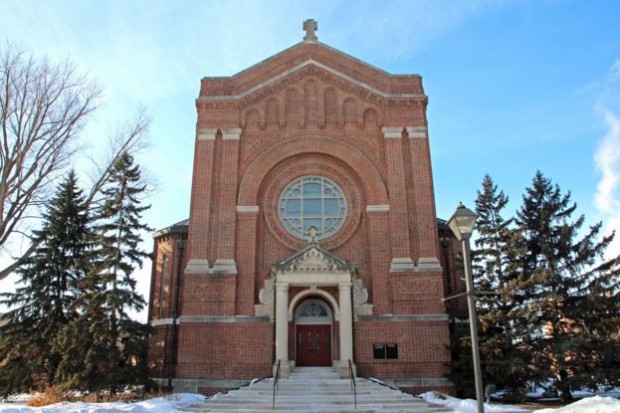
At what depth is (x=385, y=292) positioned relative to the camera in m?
19.4

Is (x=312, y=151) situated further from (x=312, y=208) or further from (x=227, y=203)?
(x=227, y=203)

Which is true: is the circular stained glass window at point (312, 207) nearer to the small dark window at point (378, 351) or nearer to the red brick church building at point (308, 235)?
the red brick church building at point (308, 235)

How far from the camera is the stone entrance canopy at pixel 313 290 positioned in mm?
18188

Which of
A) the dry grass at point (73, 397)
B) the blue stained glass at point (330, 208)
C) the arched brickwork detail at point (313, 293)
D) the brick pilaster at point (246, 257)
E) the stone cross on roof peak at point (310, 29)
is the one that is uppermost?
the stone cross on roof peak at point (310, 29)

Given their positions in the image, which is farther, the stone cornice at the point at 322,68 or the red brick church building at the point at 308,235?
the stone cornice at the point at 322,68

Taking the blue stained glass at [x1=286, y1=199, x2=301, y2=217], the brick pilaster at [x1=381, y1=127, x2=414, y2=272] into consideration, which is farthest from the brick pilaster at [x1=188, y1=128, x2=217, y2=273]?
the brick pilaster at [x1=381, y1=127, x2=414, y2=272]

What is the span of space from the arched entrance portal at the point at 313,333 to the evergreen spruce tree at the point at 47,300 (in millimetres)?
8590

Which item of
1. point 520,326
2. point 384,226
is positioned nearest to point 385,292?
point 384,226

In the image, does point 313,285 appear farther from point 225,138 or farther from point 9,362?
point 9,362

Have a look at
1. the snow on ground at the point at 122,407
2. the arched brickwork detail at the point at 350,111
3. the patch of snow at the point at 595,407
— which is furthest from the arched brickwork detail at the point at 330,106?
the patch of snow at the point at 595,407

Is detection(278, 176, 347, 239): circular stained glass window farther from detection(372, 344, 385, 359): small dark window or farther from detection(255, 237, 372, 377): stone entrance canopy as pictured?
detection(372, 344, 385, 359): small dark window

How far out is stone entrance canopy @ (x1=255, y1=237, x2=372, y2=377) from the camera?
18.2 m

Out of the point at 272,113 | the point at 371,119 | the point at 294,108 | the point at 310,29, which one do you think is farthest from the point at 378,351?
the point at 310,29

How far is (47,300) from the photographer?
19.9 meters
